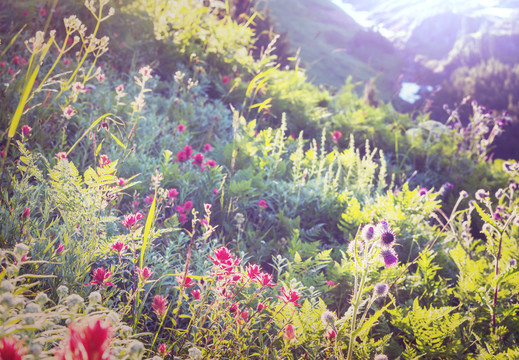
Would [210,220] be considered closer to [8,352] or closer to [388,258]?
[388,258]

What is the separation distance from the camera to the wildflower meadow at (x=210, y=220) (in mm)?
1311

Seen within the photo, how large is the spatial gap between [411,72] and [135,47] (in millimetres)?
19983

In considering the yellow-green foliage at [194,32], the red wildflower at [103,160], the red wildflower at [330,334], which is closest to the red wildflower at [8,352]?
the red wildflower at [103,160]

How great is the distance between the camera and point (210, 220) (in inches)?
102

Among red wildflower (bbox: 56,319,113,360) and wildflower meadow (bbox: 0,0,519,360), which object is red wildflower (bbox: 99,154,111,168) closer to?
wildflower meadow (bbox: 0,0,519,360)

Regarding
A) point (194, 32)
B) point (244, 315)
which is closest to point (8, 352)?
point (244, 315)

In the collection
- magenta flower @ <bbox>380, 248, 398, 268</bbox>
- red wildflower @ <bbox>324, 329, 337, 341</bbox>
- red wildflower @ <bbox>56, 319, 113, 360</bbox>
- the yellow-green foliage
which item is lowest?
red wildflower @ <bbox>324, 329, 337, 341</bbox>

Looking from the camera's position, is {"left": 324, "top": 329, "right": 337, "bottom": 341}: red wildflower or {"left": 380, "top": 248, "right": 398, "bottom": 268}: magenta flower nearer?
{"left": 380, "top": 248, "right": 398, "bottom": 268}: magenta flower

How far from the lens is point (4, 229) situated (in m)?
1.50

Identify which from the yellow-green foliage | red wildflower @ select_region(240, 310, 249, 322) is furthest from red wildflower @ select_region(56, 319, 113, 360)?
the yellow-green foliage

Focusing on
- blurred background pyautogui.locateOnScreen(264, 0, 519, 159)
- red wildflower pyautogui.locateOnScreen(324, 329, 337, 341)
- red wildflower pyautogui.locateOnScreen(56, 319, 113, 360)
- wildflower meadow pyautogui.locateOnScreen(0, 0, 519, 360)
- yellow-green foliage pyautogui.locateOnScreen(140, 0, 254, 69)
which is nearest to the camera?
red wildflower pyautogui.locateOnScreen(56, 319, 113, 360)

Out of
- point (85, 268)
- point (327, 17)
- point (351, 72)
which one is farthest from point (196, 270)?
point (327, 17)

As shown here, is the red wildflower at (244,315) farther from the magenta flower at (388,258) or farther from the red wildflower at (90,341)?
the red wildflower at (90,341)

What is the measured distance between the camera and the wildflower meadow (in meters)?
1.31
